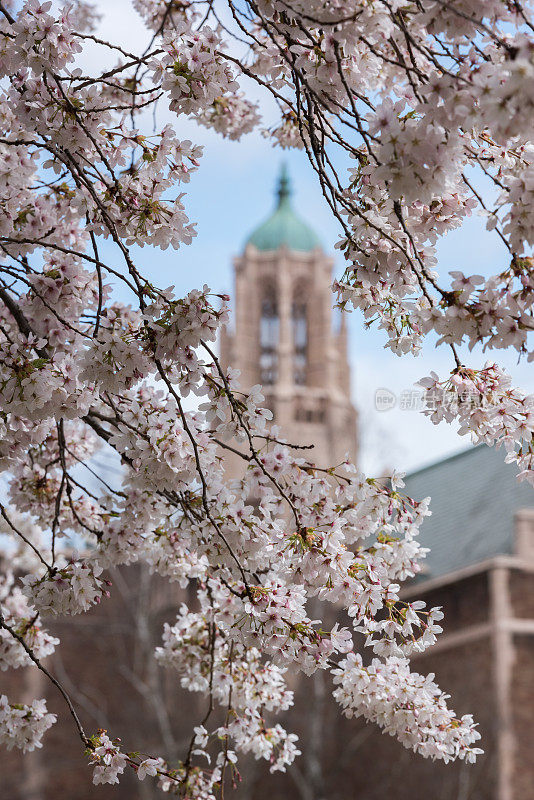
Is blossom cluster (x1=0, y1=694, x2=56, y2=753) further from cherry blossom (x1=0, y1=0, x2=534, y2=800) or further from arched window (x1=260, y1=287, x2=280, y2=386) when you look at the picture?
arched window (x1=260, y1=287, x2=280, y2=386)

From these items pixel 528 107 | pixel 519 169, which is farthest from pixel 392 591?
pixel 528 107

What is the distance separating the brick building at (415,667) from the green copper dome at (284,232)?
72.2ft

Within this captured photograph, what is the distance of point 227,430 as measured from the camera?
314 centimetres

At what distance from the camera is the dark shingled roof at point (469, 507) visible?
17203 millimetres

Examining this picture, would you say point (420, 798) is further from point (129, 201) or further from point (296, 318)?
point (296, 318)

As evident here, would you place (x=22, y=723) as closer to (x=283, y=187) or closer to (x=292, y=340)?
(x=292, y=340)

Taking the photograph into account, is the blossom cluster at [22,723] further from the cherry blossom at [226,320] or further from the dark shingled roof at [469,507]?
the dark shingled roof at [469,507]

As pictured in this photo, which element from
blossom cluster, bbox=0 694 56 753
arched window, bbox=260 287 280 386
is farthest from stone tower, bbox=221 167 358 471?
blossom cluster, bbox=0 694 56 753

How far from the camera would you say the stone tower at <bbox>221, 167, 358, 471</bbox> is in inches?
1453

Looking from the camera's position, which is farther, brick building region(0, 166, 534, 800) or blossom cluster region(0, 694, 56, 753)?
brick building region(0, 166, 534, 800)

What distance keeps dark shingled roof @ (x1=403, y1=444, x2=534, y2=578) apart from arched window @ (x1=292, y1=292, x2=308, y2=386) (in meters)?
17.2

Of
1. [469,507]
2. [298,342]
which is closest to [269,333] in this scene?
[298,342]

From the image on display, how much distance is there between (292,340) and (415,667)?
22.9 meters

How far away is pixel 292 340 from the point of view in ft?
125
